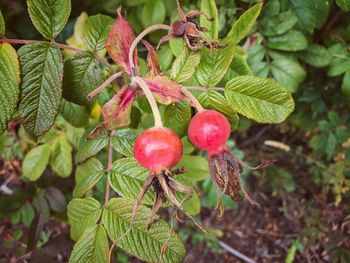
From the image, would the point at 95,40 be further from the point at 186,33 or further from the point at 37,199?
the point at 37,199

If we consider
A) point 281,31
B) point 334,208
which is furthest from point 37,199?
point 334,208

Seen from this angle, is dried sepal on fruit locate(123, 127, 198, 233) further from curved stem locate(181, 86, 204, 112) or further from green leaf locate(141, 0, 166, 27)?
green leaf locate(141, 0, 166, 27)

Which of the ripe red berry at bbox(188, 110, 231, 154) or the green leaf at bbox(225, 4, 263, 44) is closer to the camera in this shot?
the ripe red berry at bbox(188, 110, 231, 154)

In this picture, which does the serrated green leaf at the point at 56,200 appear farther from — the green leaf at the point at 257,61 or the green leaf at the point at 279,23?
the green leaf at the point at 279,23

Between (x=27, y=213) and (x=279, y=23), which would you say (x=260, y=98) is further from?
(x=27, y=213)

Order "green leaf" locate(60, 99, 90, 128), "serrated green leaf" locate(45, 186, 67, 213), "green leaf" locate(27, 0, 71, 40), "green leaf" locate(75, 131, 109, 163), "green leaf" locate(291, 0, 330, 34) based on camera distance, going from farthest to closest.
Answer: "serrated green leaf" locate(45, 186, 67, 213), "green leaf" locate(291, 0, 330, 34), "green leaf" locate(60, 99, 90, 128), "green leaf" locate(75, 131, 109, 163), "green leaf" locate(27, 0, 71, 40)

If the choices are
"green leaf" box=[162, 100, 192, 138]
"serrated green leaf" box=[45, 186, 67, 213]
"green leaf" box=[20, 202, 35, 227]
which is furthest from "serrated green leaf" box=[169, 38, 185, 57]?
"green leaf" box=[20, 202, 35, 227]
